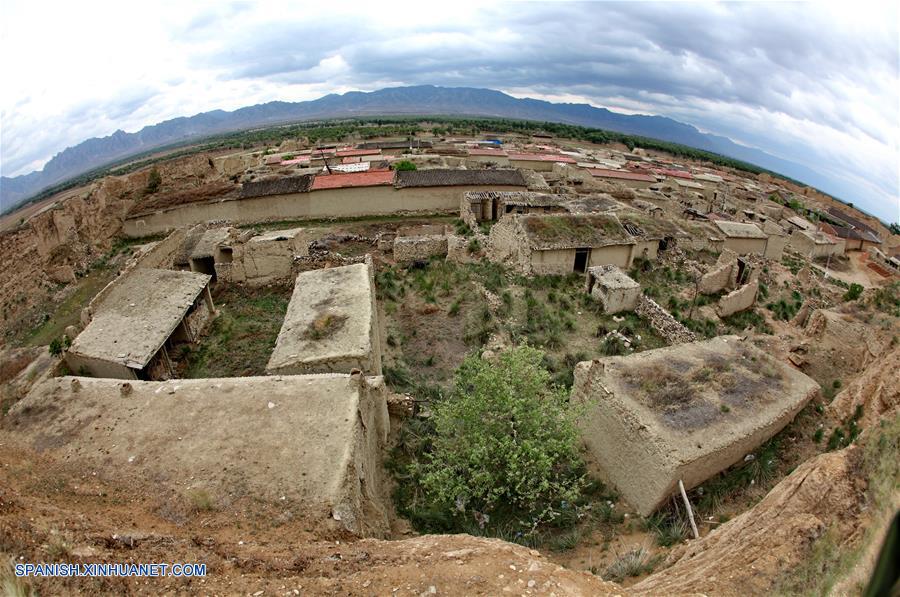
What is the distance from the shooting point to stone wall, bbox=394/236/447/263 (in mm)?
21875

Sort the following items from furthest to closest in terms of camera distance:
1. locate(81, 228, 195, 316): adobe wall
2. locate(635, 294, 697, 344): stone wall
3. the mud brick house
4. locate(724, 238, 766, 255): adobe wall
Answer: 1. locate(724, 238, 766, 255): adobe wall
2. locate(81, 228, 195, 316): adobe wall
3. locate(635, 294, 697, 344): stone wall
4. the mud brick house

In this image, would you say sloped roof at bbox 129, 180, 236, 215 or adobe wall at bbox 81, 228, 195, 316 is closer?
adobe wall at bbox 81, 228, 195, 316

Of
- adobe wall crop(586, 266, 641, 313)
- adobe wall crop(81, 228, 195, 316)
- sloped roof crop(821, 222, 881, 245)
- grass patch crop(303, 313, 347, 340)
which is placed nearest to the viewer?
grass patch crop(303, 313, 347, 340)

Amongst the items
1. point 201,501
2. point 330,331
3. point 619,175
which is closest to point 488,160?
point 619,175

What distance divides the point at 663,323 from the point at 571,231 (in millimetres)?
6658

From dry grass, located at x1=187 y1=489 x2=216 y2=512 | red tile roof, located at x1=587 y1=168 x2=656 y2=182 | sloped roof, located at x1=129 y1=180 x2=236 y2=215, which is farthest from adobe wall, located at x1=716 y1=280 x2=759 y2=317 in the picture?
sloped roof, located at x1=129 y1=180 x2=236 y2=215

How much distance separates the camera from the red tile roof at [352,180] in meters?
31.2

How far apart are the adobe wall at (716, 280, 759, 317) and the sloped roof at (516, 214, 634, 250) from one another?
4.85 m

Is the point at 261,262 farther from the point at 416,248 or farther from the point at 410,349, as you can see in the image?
the point at 410,349

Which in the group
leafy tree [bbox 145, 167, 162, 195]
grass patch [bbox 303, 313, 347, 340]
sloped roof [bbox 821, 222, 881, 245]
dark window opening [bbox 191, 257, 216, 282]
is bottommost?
sloped roof [bbox 821, 222, 881, 245]

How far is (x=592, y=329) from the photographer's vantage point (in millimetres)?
15922

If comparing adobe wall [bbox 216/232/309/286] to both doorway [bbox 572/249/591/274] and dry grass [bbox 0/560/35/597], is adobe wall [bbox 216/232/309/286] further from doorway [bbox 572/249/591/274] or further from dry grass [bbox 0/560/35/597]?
dry grass [bbox 0/560/35/597]

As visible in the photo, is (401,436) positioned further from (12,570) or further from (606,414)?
(12,570)

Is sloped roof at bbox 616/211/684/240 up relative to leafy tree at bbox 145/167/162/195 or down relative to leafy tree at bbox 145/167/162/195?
up
